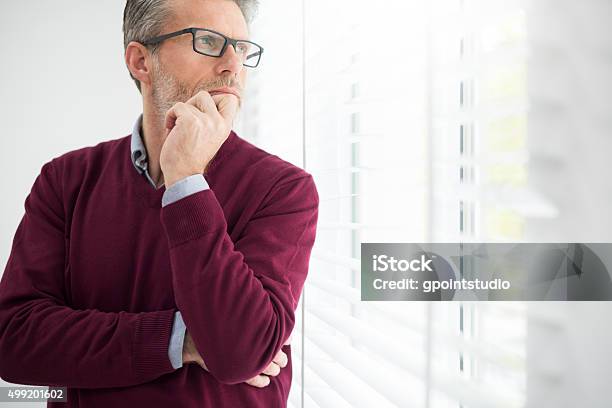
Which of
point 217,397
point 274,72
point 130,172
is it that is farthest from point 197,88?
point 217,397

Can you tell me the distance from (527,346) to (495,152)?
0.71 ft

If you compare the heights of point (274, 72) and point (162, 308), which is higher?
point (274, 72)

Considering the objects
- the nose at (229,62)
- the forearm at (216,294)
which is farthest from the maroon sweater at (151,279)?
the nose at (229,62)

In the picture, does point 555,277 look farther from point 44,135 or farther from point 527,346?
point 44,135

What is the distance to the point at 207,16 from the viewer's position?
0.85 meters

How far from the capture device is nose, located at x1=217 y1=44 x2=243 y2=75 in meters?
0.85

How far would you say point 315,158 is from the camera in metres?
1.04

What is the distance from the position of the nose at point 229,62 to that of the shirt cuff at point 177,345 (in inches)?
14.9

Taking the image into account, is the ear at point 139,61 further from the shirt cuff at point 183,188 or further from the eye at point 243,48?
the shirt cuff at point 183,188

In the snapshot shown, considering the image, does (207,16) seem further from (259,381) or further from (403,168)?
Result: (259,381)

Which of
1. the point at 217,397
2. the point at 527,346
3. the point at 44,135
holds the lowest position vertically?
the point at 217,397

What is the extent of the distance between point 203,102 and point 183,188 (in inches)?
6.1

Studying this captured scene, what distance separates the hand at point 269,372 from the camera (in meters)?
0.80

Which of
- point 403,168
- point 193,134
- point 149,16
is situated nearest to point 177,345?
point 193,134
